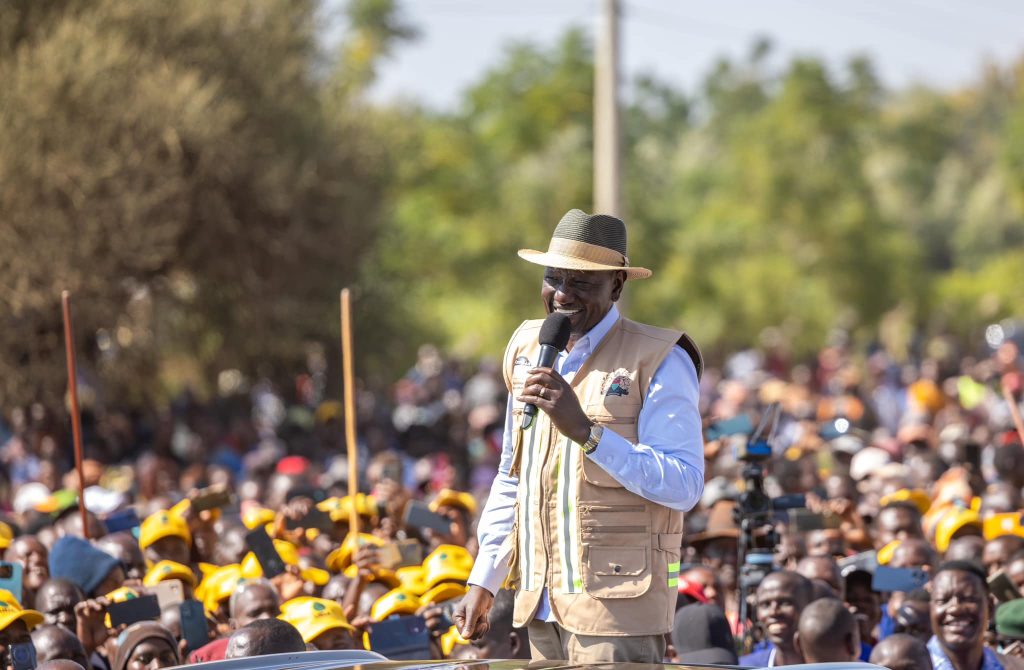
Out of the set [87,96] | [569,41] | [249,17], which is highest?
[569,41]

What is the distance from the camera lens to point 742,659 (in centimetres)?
685

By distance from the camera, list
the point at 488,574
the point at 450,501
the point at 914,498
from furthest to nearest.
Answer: the point at 450,501 → the point at 914,498 → the point at 488,574

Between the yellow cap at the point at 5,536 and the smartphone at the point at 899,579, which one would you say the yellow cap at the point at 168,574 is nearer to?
the yellow cap at the point at 5,536

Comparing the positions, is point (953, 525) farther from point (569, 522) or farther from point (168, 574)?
point (569, 522)

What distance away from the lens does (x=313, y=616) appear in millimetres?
6719

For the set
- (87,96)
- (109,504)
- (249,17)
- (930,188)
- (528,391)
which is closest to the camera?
(528,391)

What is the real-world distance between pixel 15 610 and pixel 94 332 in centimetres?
890

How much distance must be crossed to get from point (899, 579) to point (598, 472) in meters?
3.23

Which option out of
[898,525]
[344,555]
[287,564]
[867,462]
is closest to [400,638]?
[287,564]

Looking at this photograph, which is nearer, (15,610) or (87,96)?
(15,610)

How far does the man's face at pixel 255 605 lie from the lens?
6.96 metres

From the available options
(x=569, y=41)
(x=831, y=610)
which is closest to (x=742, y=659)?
(x=831, y=610)

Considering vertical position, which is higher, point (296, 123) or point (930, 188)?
point (930, 188)

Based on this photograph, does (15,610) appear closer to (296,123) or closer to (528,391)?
(528,391)
